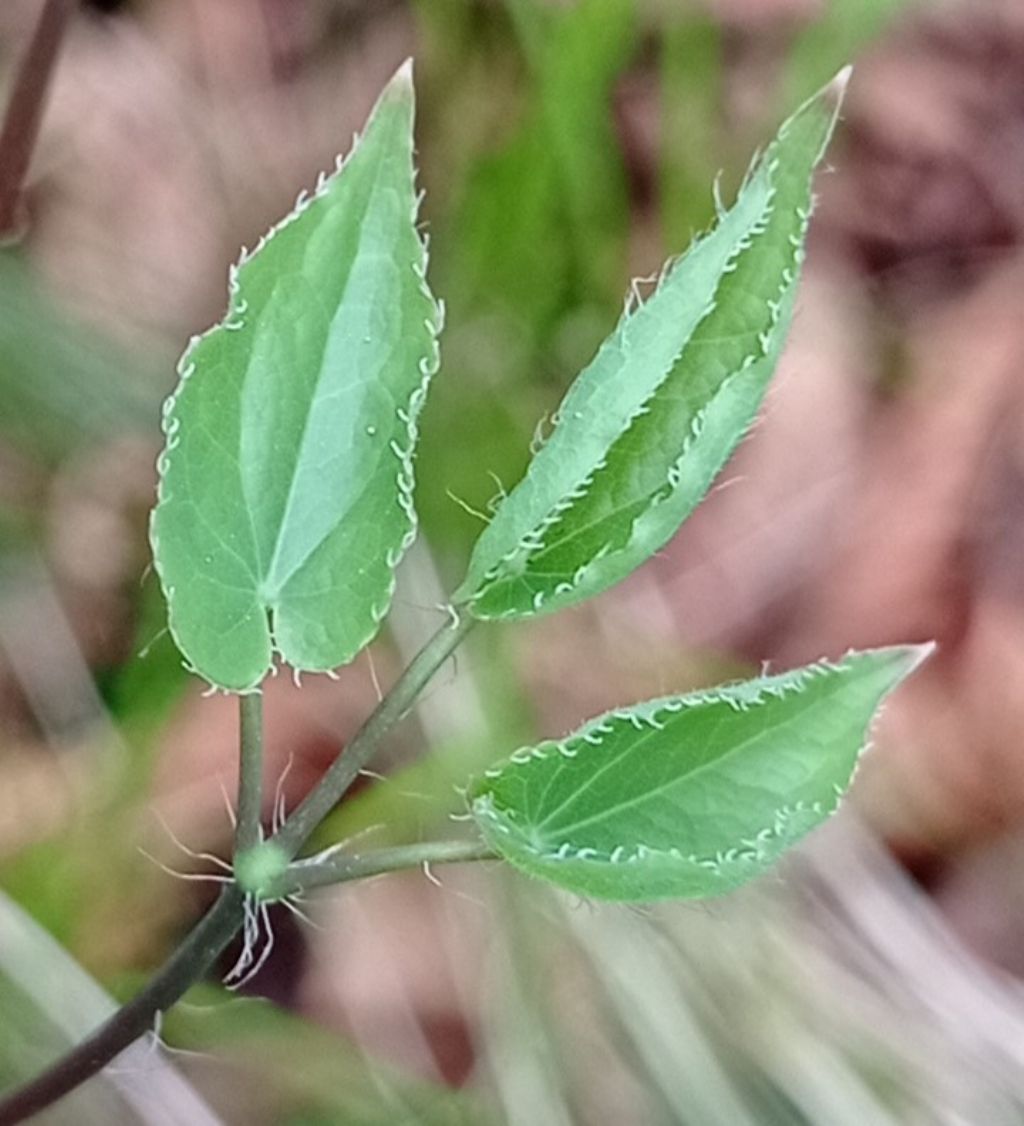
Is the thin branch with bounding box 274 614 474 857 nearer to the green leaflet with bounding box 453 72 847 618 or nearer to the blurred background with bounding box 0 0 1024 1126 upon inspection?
the green leaflet with bounding box 453 72 847 618

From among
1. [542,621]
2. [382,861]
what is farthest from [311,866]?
[542,621]

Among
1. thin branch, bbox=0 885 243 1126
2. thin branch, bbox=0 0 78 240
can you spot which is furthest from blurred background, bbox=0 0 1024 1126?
thin branch, bbox=0 885 243 1126

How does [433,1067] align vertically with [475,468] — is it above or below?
below

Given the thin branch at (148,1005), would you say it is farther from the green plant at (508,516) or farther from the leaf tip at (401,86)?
the leaf tip at (401,86)

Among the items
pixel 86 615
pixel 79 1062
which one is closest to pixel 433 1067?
pixel 86 615

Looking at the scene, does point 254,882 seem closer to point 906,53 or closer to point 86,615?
point 86,615

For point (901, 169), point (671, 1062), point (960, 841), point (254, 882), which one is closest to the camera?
point (254, 882)

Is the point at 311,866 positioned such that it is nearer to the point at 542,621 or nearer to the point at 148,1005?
the point at 148,1005
